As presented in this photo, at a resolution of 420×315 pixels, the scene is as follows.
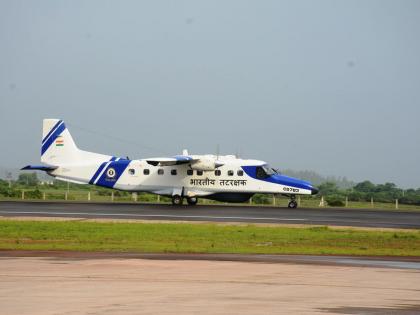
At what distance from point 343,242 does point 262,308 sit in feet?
57.4

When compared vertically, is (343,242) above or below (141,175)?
below

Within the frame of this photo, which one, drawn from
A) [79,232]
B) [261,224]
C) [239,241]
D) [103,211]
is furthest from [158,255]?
[103,211]

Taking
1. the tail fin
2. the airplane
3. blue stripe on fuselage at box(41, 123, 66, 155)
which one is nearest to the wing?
the airplane

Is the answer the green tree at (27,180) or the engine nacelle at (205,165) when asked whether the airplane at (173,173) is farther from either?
the green tree at (27,180)

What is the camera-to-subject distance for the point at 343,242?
30641mm

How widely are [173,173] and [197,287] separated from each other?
122ft

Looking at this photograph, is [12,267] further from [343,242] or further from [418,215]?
[418,215]

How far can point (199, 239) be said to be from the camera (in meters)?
30.4

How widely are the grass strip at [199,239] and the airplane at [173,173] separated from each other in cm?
1562

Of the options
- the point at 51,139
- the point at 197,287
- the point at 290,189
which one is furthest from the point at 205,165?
the point at 197,287

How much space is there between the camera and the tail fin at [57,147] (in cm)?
5456

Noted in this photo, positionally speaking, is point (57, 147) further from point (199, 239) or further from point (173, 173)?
point (199, 239)

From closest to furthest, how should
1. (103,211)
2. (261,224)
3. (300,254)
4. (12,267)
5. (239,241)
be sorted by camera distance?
1. (12,267)
2. (300,254)
3. (239,241)
4. (261,224)
5. (103,211)

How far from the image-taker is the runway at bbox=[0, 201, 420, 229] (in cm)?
3991
